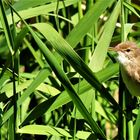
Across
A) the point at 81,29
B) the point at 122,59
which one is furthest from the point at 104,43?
the point at 122,59

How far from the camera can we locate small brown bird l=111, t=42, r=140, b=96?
159 centimetres

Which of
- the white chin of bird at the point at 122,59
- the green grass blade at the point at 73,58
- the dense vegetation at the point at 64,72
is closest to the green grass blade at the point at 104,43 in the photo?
the dense vegetation at the point at 64,72

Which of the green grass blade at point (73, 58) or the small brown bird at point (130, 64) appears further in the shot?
the small brown bird at point (130, 64)

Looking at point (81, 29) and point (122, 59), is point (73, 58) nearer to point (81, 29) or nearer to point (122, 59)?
point (81, 29)

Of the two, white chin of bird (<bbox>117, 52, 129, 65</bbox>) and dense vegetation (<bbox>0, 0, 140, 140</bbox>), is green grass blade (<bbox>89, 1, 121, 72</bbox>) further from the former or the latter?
white chin of bird (<bbox>117, 52, 129, 65</bbox>)

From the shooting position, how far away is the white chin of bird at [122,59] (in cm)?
163

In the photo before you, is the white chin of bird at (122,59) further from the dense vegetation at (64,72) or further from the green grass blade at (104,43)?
the green grass blade at (104,43)

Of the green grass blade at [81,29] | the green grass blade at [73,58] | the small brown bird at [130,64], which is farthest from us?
the small brown bird at [130,64]

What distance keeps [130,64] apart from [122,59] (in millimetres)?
123

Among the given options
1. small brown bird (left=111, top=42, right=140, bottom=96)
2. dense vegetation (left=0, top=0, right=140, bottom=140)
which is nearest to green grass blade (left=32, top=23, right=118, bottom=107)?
dense vegetation (left=0, top=0, right=140, bottom=140)

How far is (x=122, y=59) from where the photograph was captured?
167 centimetres

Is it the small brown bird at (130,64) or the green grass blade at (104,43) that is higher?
the green grass blade at (104,43)

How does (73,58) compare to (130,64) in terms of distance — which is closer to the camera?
(73,58)

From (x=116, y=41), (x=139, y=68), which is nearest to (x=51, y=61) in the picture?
(x=116, y=41)
